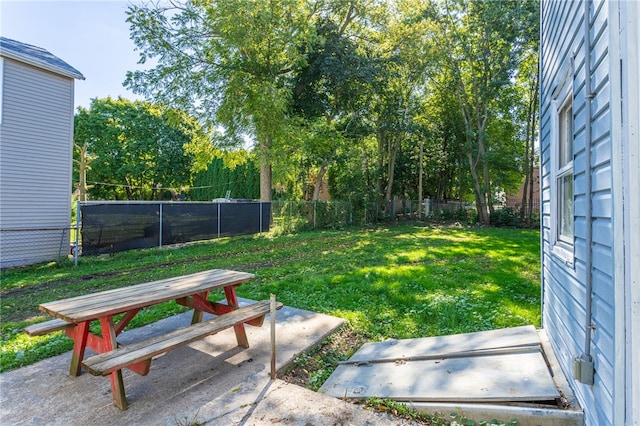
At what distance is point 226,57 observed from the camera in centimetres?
1361

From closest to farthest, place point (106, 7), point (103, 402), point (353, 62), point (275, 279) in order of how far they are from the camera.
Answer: point (103, 402) → point (275, 279) → point (106, 7) → point (353, 62)

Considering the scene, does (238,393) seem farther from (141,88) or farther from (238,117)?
(141,88)

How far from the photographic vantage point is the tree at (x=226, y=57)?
12758mm

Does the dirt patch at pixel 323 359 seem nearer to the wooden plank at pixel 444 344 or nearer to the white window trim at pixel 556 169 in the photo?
the wooden plank at pixel 444 344

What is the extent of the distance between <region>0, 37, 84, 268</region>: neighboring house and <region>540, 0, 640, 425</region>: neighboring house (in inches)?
418

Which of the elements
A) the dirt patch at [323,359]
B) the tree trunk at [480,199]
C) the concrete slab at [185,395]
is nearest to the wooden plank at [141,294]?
the concrete slab at [185,395]

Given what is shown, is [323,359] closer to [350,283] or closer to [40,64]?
[350,283]

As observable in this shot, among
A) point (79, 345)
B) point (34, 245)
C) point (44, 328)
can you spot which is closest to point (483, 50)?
point (34, 245)

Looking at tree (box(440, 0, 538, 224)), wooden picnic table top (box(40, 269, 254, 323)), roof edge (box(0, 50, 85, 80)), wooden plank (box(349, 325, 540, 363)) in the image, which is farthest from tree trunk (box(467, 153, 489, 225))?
wooden picnic table top (box(40, 269, 254, 323))

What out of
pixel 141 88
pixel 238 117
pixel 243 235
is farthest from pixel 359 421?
pixel 141 88

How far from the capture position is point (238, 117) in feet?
47.1

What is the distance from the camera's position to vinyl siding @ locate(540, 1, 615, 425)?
163cm

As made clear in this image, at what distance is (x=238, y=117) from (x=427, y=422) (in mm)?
13757

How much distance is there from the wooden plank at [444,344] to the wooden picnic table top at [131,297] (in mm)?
1471
